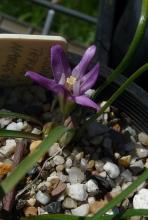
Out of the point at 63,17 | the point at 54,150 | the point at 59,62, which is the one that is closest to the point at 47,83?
the point at 59,62

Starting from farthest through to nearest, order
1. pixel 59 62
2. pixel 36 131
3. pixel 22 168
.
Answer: pixel 36 131
pixel 59 62
pixel 22 168

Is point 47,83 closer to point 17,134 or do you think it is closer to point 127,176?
point 17,134

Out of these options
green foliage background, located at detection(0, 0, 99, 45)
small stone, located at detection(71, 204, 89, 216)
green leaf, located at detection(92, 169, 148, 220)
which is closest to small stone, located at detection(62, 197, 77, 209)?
small stone, located at detection(71, 204, 89, 216)

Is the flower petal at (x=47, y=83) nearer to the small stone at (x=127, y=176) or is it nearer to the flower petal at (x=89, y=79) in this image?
the flower petal at (x=89, y=79)

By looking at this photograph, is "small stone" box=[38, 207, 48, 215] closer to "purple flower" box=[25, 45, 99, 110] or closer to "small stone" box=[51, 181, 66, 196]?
"small stone" box=[51, 181, 66, 196]

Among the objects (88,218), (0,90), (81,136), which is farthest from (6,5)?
(88,218)
